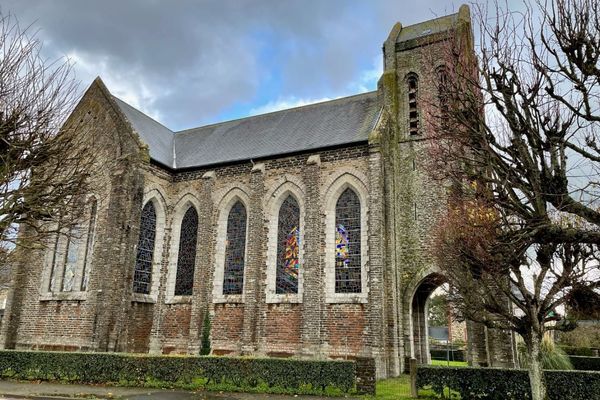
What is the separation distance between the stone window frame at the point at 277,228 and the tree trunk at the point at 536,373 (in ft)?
28.5

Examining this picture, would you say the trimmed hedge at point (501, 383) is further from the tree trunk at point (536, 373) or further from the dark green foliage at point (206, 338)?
the dark green foliage at point (206, 338)

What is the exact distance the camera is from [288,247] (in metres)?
18.9

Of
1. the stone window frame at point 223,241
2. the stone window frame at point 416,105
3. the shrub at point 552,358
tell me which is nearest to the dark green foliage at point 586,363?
the shrub at point 552,358

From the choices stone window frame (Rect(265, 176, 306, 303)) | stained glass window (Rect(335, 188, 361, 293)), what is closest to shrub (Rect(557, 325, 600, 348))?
stained glass window (Rect(335, 188, 361, 293))

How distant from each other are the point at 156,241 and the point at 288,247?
20.8 feet

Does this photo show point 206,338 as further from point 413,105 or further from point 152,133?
point 413,105

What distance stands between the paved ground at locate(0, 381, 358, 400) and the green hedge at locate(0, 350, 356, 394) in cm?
61

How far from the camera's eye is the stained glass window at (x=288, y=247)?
18.3m

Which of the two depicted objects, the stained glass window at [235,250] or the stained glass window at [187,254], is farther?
the stained glass window at [187,254]

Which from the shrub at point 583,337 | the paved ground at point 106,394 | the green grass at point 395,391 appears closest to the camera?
the paved ground at point 106,394

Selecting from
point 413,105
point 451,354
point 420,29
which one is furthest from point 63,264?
point 451,354

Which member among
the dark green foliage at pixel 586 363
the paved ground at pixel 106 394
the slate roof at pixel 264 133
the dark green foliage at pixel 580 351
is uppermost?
the slate roof at pixel 264 133

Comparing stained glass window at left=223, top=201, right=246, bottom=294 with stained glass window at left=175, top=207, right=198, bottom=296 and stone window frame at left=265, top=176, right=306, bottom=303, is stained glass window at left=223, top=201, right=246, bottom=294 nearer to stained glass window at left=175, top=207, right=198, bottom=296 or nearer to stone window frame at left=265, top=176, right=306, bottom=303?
stone window frame at left=265, top=176, right=306, bottom=303

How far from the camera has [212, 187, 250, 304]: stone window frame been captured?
1881 centimetres
